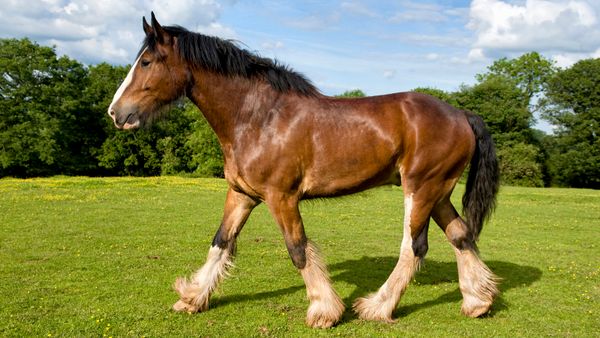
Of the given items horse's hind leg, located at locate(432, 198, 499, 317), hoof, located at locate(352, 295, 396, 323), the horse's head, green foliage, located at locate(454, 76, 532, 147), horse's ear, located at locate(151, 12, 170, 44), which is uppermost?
green foliage, located at locate(454, 76, 532, 147)

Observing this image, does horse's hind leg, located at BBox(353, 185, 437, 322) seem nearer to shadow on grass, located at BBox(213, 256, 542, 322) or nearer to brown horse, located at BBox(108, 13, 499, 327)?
brown horse, located at BBox(108, 13, 499, 327)

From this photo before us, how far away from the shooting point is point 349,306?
266 inches

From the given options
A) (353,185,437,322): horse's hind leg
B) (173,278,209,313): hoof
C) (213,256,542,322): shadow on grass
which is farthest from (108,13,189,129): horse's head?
(353,185,437,322): horse's hind leg

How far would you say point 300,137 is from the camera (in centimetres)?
568

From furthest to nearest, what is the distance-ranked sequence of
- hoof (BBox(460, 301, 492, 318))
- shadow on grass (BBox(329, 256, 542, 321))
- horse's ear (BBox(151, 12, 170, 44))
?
shadow on grass (BBox(329, 256, 542, 321)) < hoof (BBox(460, 301, 492, 318)) < horse's ear (BBox(151, 12, 170, 44))

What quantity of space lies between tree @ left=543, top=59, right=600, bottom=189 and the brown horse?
52.9m

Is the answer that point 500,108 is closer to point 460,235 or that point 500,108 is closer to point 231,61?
point 460,235

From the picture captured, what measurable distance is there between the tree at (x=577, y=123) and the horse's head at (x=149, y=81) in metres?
54.8

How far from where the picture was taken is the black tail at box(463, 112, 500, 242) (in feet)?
20.9

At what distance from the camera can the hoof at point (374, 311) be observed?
236 inches

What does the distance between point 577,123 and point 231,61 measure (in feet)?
186

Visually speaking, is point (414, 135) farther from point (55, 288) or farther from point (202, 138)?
point (202, 138)

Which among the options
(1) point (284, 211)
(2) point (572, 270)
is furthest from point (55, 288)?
(2) point (572, 270)

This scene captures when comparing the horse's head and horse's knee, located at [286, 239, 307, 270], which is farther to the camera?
horse's knee, located at [286, 239, 307, 270]
